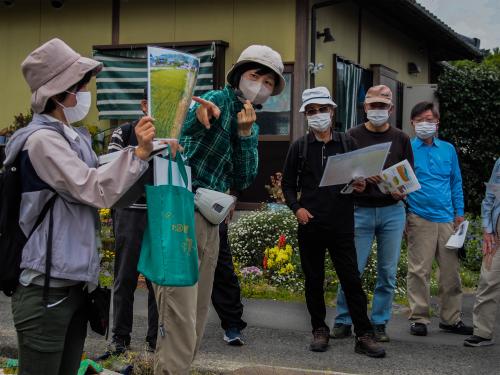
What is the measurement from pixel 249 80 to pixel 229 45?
6.59 meters

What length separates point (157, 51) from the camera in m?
3.12

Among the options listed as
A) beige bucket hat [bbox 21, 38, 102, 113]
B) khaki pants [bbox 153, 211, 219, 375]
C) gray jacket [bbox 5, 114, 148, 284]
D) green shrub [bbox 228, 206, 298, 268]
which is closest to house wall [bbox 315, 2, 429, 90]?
green shrub [bbox 228, 206, 298, 268]

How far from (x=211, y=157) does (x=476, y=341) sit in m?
3.42

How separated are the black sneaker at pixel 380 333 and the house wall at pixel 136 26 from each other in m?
5.02

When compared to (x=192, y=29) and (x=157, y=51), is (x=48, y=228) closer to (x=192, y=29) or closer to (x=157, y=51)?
(x=157, y=51)

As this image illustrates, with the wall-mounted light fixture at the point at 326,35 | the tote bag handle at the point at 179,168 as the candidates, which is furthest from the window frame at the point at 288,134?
the tote bag handle at the point at 179,168

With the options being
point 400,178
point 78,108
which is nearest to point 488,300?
point 400,178

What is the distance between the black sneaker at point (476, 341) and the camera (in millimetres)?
6163

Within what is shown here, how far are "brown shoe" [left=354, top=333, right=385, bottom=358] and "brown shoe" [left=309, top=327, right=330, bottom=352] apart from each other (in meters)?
0.28

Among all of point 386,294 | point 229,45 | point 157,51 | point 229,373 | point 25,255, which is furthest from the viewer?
point 229,45

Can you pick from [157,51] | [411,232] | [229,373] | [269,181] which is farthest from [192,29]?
[157,51]

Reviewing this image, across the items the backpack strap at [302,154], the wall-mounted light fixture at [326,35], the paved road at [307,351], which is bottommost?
the paved road at [307,351]

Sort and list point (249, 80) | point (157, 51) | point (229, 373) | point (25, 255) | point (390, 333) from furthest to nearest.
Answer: point (390, 333) < point (229, 373) < point (249, 80) < point (157, 51) < point (25, 255)

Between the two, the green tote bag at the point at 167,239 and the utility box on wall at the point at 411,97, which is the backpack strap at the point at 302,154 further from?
the utility box on wall at the point at 411,97
